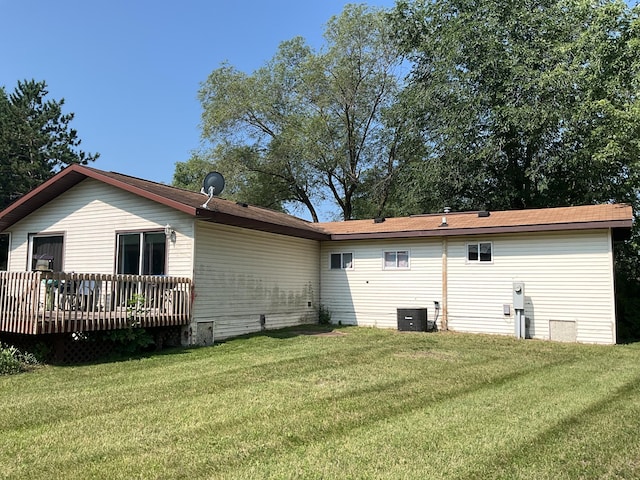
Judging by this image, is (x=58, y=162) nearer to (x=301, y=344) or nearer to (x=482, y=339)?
(x=301, y=344)

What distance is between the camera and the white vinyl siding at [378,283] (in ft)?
43.0

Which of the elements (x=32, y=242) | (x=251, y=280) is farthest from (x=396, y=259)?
(x=32, y=242)

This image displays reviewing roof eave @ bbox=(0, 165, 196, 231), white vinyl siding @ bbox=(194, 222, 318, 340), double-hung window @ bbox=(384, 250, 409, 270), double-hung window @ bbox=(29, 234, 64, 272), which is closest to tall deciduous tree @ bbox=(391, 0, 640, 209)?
double-hung window @ bbox=(384, 250, 409, 270)

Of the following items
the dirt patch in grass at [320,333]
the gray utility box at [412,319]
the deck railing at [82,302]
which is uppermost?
the deck railing at [82,302]

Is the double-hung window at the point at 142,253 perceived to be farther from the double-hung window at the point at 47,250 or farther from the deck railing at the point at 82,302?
the double-hung window at the point at 47,250

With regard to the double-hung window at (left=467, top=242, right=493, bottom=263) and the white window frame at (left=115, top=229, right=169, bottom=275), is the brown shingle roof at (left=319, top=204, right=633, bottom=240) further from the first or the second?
the white window frame at (left=115, top=229, right=169, bottom=275)

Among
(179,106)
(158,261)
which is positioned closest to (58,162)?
(179,106)

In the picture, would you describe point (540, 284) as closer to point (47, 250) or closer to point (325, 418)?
point (325, 418)

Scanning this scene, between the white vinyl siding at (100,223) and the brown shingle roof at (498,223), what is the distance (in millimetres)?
5301

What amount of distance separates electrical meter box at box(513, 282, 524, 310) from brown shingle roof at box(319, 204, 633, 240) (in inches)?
52.7

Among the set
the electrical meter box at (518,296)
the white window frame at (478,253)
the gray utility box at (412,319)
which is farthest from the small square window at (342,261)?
the electrical meter box at (518,296)

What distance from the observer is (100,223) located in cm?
1170

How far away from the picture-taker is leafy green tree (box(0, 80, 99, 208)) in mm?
27031

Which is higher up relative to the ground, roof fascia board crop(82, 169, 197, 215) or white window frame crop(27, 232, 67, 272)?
roof fascia board crop(82, 169, 197, 215)
